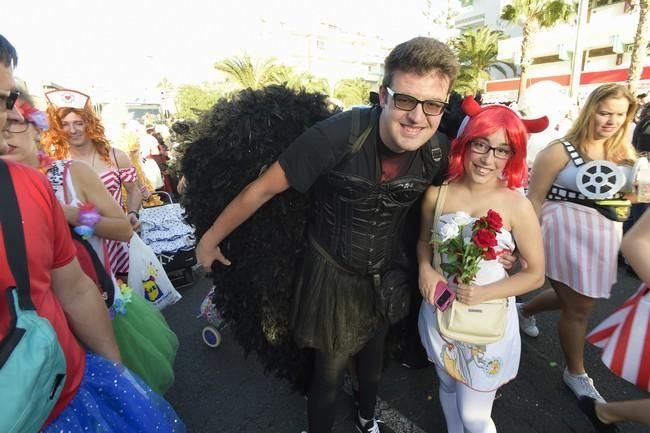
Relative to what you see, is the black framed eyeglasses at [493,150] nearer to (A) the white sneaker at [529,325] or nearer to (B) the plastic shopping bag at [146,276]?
(A) the white sneaker at [529,325]

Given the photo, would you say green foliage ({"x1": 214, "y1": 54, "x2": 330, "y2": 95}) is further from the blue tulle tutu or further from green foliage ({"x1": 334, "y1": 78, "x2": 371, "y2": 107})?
the blue tulle tutu

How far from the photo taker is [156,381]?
2.04 m

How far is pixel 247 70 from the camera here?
2378 cm

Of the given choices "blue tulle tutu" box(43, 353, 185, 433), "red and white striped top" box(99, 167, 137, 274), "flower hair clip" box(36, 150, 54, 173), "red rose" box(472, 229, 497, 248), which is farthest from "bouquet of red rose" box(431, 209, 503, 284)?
"red and white striped top" box(99, 167, 137, 274)

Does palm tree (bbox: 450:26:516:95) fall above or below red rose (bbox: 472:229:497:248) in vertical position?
above

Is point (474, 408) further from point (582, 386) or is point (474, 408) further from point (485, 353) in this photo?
point (582, 386)

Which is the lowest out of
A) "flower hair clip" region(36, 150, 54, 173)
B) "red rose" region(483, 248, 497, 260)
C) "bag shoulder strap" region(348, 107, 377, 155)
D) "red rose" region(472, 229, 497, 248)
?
"red rose" region(483, 248, 497, 260)

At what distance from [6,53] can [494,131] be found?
1.74 m

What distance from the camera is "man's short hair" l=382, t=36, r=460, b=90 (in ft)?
4.50

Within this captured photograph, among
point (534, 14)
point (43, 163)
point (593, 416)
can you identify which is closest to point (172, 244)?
point (43, 163)

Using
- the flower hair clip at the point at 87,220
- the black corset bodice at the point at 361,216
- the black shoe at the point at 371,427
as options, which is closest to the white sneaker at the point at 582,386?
the black shoe at the point at 371,427

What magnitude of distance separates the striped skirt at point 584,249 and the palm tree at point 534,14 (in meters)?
17.5

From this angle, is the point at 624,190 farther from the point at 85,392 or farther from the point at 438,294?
the point at 85,392

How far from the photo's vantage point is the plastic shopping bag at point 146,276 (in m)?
2.61
